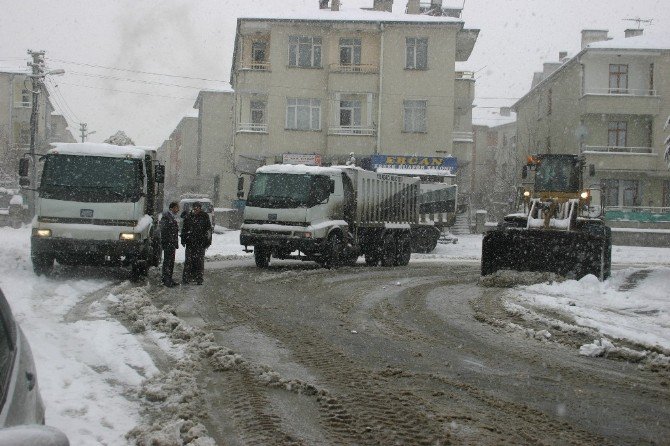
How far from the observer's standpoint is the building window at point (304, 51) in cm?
4156

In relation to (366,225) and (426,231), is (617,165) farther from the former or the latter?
(366,225)

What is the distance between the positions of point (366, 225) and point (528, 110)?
43684 millimetres

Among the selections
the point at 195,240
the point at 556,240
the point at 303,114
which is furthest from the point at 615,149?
the point at 195,240

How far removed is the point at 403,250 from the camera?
2427 centimetres

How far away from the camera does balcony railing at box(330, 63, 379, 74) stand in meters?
41.5

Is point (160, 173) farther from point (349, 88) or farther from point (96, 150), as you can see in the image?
point (349, 88)

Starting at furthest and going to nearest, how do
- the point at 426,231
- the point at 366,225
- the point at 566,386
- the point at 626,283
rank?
the point at 426,231, the point at 366,225, the point at 626,283, the point at 566,386

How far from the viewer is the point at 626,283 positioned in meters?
16.8

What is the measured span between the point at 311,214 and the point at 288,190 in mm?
897

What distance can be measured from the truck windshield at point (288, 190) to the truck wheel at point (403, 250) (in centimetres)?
473

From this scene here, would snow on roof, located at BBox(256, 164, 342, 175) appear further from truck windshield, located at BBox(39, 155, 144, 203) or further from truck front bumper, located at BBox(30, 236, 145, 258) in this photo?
truck front bumper, located at BBox(30, 236, 145, 258)

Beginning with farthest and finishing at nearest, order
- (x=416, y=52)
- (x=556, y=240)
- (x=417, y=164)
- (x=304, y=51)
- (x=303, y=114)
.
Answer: (x=304, y=51)
(x=416, y=52)
(x=303, y=114)
(x=417, y=164)
(x=556, y=240)

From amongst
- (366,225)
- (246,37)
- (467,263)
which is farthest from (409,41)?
(366,225)

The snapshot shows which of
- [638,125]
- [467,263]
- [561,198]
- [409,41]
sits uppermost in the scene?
[409,41]
